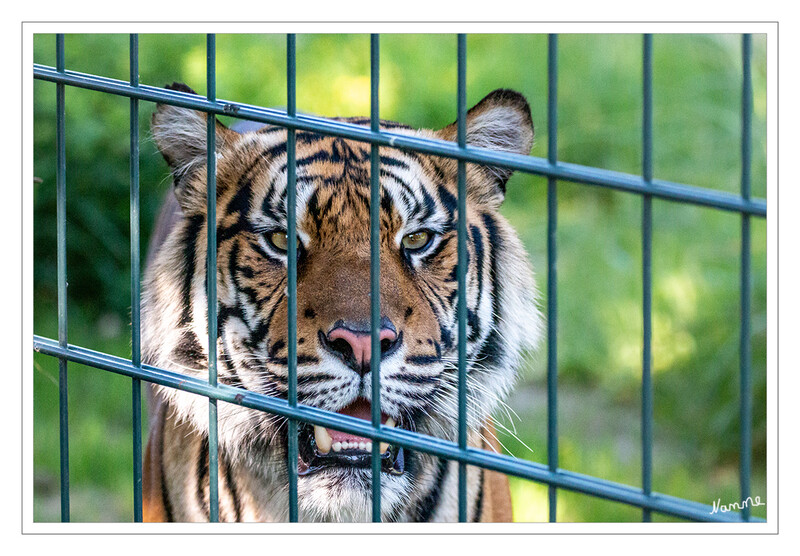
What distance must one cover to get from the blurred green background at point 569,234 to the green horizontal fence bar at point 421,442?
1713mm

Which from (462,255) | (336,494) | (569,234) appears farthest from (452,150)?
(569,234)

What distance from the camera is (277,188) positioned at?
6.50ft

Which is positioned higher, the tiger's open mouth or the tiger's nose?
the tiger's nose

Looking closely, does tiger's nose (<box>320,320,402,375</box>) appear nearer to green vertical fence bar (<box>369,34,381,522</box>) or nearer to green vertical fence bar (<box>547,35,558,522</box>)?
green vertical fence bar (<box>369,34,381,522</box>)

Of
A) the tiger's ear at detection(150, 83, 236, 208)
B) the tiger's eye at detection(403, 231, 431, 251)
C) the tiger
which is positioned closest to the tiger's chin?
the tiger

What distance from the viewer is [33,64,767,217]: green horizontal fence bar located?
1.07m

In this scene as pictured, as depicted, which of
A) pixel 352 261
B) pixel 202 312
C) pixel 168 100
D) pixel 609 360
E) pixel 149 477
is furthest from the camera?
pixel 609 360

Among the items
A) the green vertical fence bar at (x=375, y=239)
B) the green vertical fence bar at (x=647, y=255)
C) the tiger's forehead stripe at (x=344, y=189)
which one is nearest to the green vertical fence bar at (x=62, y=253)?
the tiger's forehead stripe at (x=344, y=189)

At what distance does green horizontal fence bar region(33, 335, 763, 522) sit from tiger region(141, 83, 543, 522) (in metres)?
0.28

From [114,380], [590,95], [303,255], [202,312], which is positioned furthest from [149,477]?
[590,95]

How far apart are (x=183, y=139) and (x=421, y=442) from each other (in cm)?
105
